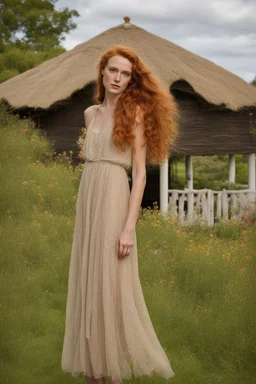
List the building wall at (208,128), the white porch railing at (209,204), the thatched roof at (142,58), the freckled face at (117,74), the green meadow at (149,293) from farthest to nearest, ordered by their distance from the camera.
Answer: the building wall at (208,128) → the thatched roof at (142,58) → the white porch railing at (209,204) → the green meadow at (149,293) → the freckled face at (117,74)

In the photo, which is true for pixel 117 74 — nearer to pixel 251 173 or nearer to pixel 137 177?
pixel 137 177

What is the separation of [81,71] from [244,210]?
5234mm

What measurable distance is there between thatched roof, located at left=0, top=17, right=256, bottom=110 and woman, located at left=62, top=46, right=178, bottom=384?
33.3 ft

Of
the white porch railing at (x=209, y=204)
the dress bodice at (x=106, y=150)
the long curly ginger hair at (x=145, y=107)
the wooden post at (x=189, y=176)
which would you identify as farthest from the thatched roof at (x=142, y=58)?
the dress bodice at (x=106, y=150)

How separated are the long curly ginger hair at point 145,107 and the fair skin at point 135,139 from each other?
4 centimetres

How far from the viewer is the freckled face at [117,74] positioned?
3.74 metres

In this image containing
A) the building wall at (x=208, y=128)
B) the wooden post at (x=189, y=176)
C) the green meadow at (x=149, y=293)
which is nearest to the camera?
the green meadow at (x=149, y=293)

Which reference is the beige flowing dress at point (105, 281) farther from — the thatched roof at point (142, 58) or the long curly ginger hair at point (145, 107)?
the thatched roof at point (142, 58)

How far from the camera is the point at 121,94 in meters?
3.81

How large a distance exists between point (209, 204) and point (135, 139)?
10934 mm

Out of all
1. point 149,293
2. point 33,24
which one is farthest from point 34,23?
point 149,293

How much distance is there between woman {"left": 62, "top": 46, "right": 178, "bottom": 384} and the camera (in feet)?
12.1

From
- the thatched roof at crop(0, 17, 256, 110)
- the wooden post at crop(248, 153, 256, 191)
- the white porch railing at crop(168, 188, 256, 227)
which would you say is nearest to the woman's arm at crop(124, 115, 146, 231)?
the white porch railing at crop(168, 188, 256, 227)

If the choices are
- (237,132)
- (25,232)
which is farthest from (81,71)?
(25,232)
